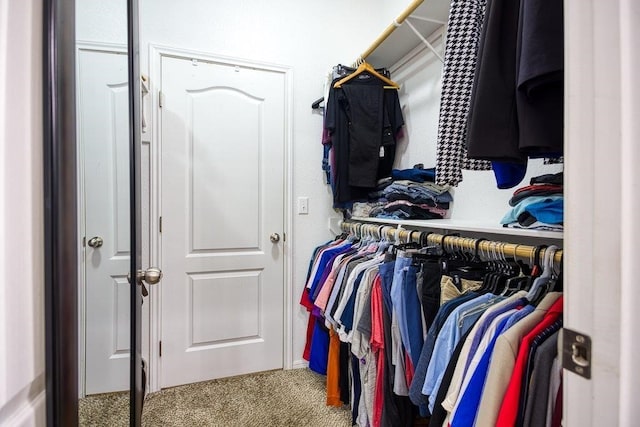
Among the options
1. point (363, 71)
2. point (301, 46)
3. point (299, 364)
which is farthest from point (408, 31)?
point (299, 364)

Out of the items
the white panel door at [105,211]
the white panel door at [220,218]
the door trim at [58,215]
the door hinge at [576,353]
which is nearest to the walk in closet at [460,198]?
the door hinge at [576,353]

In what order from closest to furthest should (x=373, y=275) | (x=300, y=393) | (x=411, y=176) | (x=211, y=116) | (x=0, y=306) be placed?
(x=0, y=306) < (x=373, y=275) < (x=411, y=176) < (x=300, y=393) < (x=211, y=116)

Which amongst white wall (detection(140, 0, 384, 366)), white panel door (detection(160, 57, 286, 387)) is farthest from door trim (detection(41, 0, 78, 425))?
white wall (detection(140, 0, 384, 366))

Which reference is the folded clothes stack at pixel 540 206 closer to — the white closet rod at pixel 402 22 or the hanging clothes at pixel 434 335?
the hanging clothes at pixel 434 335

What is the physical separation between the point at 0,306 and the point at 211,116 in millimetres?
1782

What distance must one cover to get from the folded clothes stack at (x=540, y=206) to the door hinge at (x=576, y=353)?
0.55m

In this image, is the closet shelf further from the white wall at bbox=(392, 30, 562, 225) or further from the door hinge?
the door hinge

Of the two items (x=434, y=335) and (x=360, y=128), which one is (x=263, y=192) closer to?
(x=360, y=128)

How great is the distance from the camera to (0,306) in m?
0.39

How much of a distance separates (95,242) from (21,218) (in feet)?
1.23

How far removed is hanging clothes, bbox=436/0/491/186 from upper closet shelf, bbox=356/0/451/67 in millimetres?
588

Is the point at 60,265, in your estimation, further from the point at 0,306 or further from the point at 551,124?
the point at 551,124

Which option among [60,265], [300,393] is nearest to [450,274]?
[60,265]

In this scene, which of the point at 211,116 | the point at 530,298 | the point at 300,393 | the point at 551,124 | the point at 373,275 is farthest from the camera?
the point at 211,116
